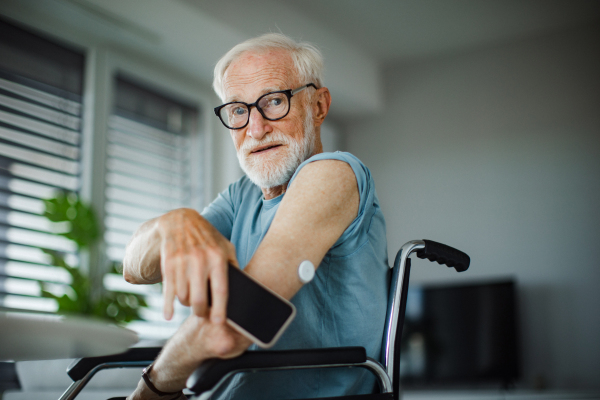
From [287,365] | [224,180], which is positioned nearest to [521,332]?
[224,180]

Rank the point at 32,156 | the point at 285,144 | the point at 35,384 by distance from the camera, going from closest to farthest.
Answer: the point at 285,144 < the point at 35,384 < the point at 32,156

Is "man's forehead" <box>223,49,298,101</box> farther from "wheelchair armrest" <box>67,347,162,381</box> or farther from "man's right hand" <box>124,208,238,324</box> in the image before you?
"wheelchair armrest" <box>67,347,162,381</box>

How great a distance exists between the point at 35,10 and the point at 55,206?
114cm

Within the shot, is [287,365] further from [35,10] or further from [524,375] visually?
[524,375]

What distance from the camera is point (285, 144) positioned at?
3.81 feet

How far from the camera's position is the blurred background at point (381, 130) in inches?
113

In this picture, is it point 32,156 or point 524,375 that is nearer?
point 32,156

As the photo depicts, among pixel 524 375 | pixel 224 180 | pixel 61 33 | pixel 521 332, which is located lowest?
pixel 524 375

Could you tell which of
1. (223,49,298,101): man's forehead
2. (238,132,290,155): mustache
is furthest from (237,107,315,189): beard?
(223,49,298,101): man's forehead

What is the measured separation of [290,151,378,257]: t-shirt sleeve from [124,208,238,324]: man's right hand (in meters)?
0.24

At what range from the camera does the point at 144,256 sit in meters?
0.91

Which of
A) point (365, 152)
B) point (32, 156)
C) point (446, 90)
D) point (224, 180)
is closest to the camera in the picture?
point (32, 156)

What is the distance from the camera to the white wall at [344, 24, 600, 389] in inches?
156

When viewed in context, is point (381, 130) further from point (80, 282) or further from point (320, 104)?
point (320, 104)
